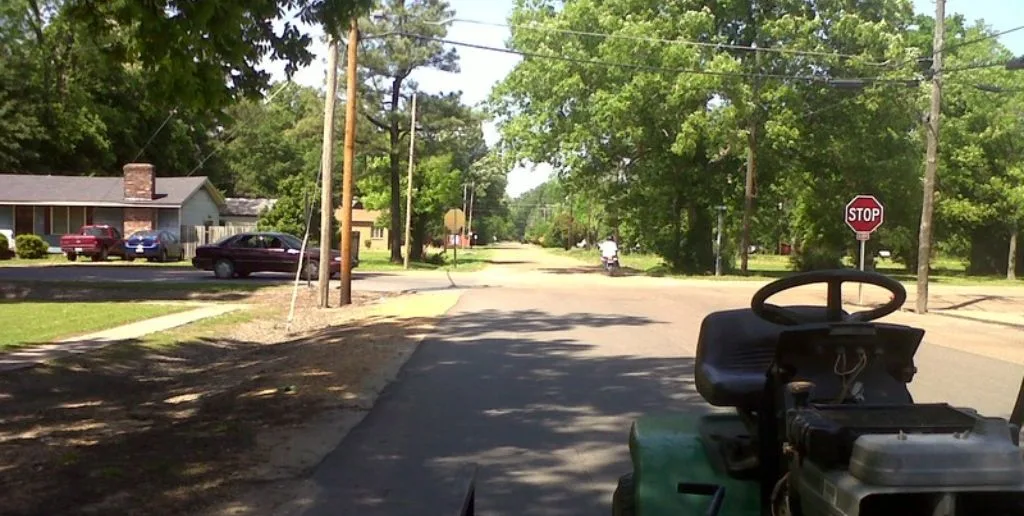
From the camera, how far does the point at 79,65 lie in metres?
50.3

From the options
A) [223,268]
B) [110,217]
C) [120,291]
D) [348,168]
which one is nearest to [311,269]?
[223,268]

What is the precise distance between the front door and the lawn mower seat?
169 feet

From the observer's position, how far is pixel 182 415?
9.14 m

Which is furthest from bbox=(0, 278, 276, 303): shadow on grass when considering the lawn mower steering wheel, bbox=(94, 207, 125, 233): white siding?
bbox=(94, 207, 125, 233): white siding

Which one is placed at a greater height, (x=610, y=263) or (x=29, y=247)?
(x=29, y=247)

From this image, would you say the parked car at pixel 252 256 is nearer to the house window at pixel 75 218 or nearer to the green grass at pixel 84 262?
the green grass at pixel 84 262

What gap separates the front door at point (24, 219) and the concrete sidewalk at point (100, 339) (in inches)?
1308

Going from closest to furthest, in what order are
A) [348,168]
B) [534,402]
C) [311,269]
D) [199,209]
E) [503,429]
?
1. [503,429]
2. [534,402]
3. [348,168]
4. [311,269]
5. [199,209]

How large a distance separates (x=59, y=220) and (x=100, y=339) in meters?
38.5

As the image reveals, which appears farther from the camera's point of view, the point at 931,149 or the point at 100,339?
the point at 931,149

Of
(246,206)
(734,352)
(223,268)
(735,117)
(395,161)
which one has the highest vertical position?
(735,117)

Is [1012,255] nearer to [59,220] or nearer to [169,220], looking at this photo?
[169,220]

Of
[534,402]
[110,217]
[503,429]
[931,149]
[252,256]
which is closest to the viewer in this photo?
[503,429]

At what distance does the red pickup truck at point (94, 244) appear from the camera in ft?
139
